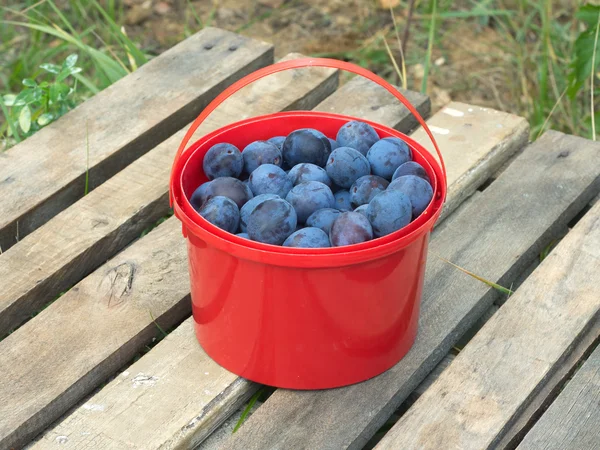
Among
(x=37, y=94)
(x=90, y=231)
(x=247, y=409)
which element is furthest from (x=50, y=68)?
(x=247, y=409)

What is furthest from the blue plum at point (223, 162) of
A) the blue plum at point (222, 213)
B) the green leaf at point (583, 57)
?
the green leaf at point (583, 57)

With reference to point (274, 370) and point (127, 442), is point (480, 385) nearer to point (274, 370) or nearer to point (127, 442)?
point (274, 370)

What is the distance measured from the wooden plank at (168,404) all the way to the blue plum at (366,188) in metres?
0.43

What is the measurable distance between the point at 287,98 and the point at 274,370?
1.04 metres

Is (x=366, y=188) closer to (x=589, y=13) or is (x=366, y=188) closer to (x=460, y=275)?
(x=460, y=275)

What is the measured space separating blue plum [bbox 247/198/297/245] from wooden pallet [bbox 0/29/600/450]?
34 centimetres

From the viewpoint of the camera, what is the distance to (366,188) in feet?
5.35

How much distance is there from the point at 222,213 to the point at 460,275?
0.66 m

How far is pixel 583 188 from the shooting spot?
2229mm

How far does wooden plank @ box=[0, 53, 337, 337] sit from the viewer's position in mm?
1903

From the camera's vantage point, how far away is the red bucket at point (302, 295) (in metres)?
1.51

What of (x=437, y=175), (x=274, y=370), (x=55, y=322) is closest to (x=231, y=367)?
(x=274, y=370)

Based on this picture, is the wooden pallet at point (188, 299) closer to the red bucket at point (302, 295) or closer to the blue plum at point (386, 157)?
the red bucket at point (302, 295)

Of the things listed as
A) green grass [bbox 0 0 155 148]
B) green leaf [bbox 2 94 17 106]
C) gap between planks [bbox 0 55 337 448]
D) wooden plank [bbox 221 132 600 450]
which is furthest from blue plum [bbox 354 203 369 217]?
green grass [bbox 0 0 155 148]
